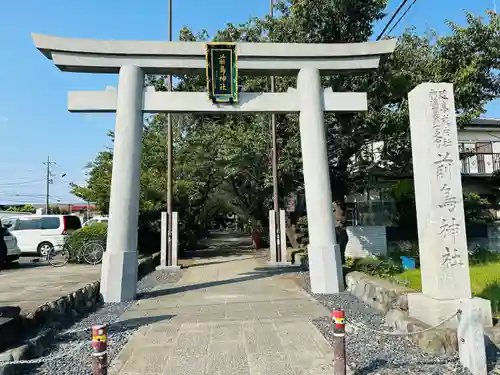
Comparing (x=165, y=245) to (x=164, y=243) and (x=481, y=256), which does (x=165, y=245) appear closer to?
(x=164, y=243)

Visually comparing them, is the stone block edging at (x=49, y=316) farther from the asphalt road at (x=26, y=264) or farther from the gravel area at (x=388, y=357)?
the asphalt road at (x=26, y=264)

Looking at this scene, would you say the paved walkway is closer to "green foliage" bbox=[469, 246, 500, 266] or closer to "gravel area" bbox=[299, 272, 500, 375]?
"gravel area" bbox=[299, 272, 500, 375]

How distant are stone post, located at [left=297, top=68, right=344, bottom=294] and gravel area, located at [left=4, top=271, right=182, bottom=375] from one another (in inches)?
167

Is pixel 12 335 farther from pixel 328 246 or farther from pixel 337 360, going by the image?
pixel 328 246

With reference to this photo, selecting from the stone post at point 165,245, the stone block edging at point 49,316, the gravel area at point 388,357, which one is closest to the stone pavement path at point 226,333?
the gravel area at point 388,357

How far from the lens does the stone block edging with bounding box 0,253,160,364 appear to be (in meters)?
4.96

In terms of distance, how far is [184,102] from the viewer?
9.44m

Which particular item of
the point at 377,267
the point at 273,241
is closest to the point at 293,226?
the point at 273,241

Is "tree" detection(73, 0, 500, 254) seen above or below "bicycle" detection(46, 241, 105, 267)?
above

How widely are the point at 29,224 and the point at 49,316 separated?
1348 centimetres

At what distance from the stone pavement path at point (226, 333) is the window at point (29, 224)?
34.9 feet

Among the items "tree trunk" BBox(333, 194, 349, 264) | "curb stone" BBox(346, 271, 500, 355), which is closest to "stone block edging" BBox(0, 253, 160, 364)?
"curb stone" BBox(346, 271, 500, 355)

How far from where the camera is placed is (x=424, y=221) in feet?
20.1

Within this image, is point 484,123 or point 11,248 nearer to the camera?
point 11,248
